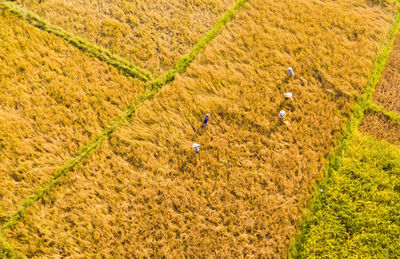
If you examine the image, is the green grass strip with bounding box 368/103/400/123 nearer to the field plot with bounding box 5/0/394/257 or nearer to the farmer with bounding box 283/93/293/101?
the field plot with bounding box 5/0/394/257

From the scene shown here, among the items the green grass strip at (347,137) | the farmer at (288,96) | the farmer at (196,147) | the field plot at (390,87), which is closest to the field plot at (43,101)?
the farmer at (196,147)

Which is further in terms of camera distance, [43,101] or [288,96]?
[288,96]

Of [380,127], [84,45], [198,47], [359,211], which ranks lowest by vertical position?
[359,211]

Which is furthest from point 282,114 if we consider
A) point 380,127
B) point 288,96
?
point 380,127

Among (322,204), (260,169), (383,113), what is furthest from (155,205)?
(383,113)

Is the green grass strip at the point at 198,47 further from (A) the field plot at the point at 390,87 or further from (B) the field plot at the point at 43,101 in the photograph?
(A) the field plot at the point at 390,87

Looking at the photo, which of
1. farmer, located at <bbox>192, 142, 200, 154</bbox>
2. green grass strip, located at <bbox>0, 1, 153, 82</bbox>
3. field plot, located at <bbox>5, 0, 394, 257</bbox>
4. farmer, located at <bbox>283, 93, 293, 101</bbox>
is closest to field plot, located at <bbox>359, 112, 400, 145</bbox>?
field plot, located at <bbox>5, 0, 394, 257</bbox>

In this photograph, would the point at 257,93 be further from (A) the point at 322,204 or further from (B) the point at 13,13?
(B) the point at 13,13

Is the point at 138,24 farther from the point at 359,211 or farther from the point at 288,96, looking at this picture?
the point at 359,211
